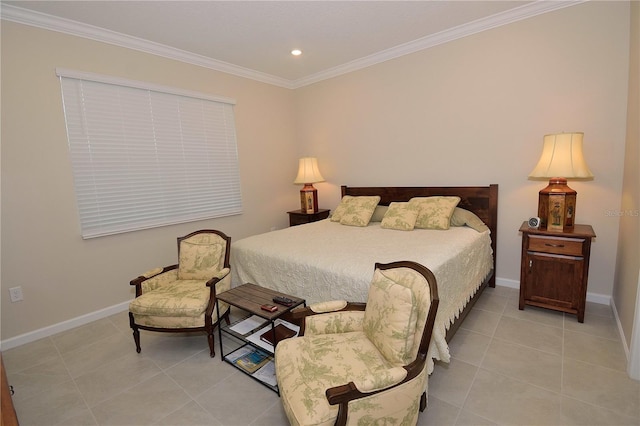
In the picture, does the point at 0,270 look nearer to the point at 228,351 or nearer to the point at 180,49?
the point at 228,351

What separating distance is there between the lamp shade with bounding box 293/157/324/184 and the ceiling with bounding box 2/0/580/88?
Answer: 1.34 meters

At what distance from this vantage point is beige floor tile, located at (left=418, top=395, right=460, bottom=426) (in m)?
1.68

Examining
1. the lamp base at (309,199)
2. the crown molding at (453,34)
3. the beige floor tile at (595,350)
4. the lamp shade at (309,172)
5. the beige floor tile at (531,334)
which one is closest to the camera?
the beige floor tile at (595,350)

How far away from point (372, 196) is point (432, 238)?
4.44 feet

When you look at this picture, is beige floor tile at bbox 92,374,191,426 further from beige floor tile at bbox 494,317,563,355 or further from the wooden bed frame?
the wooden bed frame

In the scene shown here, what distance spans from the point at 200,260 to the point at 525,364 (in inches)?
103

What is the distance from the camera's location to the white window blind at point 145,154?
2.92 meters

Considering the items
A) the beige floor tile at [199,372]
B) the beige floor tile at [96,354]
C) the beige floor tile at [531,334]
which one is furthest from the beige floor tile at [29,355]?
the beige floor tile at [531,334]

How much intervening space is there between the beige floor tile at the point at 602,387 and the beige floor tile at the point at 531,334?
0.21 metres

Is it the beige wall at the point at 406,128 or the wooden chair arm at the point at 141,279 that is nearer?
the wooden chair arm at the point at 141,279

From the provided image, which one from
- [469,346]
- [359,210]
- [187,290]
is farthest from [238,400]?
[359,210]

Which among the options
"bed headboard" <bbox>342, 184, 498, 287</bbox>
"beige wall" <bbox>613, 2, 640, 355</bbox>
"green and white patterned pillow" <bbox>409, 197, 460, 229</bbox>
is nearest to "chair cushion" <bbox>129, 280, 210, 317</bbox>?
"green and white patterned pillow" <bbox>409, 197, 460, 229</bbox>

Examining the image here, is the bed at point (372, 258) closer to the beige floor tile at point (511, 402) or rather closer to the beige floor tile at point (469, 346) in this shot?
the beige floor tile at point (469, 346)

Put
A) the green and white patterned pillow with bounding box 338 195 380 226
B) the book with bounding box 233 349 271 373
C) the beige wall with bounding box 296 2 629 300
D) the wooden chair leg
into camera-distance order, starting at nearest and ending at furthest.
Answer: the book with bounding box 233 349 271 373, the wooden chair leg, the beige wall with bounding box 296 2 629 300, the green and white patterned pillow with bounding box 338 195 380 226
